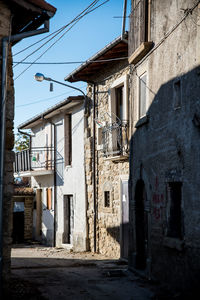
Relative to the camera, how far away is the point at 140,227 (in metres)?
11.5

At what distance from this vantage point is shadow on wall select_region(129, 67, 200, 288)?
789cm

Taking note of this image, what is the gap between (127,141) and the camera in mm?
13477

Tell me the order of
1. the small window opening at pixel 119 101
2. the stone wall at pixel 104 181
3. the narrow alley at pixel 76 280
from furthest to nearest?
the small window opening at pixel 119 101 < the stone wall at pixel 104 181 < the narrow alley at pixel 76 280

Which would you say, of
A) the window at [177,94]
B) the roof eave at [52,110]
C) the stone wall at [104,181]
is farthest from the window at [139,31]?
the roof eave at [52,110]

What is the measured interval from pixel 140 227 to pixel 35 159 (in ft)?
Result: 35.1

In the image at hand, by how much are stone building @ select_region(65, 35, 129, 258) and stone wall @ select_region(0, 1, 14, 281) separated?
18.0 ft

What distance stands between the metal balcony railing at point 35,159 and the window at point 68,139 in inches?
54.1

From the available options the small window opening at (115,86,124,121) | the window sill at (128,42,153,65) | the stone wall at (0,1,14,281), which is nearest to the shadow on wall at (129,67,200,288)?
the window sill at (128,42,153,65)

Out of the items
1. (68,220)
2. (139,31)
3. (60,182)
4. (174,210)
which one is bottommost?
(68,220)

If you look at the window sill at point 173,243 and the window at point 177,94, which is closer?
the window sill at point 173,243

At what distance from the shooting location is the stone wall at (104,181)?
14258 millimetres

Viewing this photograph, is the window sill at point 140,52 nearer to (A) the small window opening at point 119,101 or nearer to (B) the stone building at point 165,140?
(B) the stone building at point 165,140

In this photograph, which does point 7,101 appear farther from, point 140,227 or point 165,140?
point 140,227

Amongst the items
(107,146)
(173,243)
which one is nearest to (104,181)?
(107,146)
